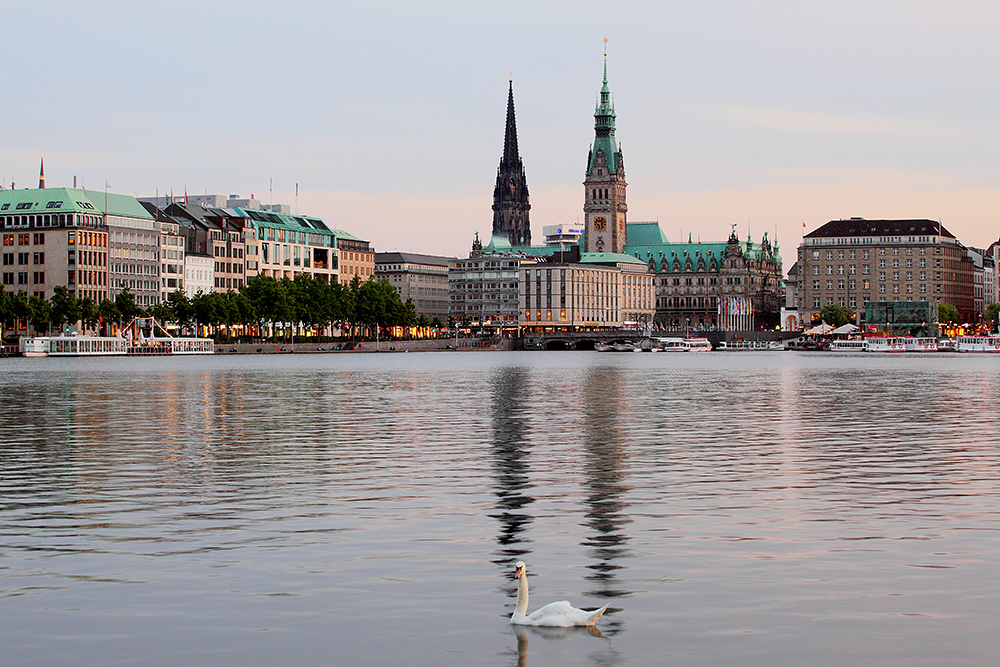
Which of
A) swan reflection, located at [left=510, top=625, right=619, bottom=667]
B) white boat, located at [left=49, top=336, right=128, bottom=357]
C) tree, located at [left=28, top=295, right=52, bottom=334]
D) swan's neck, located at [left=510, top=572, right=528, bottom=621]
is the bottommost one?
swan reflection, located at [left=510, top=625, right=619, bottom=667]

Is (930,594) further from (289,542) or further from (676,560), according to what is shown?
(289,542)

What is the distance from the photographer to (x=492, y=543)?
24172mm

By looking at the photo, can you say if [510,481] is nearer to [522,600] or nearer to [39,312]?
[522,600]

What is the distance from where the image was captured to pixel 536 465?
124 feet

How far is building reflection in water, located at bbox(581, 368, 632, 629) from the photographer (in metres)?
21.3

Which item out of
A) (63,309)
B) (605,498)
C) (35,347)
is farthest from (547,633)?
(63,309)

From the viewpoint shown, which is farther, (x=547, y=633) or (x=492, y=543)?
(x=492, y=543)

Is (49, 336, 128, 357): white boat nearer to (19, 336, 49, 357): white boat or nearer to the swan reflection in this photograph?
(19, 336, 49, 357): white boat

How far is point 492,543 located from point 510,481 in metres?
9.77

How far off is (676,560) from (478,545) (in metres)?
3.35

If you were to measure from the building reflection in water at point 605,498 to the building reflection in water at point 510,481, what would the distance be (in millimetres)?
1199

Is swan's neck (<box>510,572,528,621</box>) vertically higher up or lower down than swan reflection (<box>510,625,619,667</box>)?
higher up

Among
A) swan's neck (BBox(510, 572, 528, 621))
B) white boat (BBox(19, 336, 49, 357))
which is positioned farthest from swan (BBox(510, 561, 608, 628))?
white boat (BBox(19, 336, 49, 357))

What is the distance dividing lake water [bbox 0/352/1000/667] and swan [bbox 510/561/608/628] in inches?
6.2
